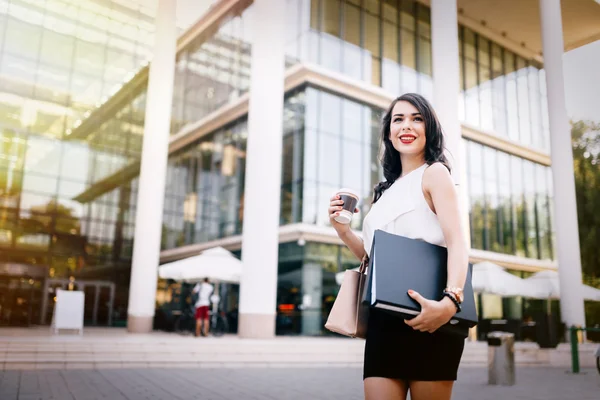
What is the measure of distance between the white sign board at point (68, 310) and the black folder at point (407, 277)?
15.5 m

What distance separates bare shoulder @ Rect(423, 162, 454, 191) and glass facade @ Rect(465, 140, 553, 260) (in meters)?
26.0

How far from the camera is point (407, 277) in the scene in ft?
6.12

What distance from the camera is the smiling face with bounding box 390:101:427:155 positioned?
2248 millimetres

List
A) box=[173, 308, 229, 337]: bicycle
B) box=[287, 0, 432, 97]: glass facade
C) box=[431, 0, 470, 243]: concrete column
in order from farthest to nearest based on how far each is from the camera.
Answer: box=[287, 0, 432, 97]: glass facade → box=[173, 308, 229, 337]: bicycle → box=[431, 0, 470, 243]: concrete column

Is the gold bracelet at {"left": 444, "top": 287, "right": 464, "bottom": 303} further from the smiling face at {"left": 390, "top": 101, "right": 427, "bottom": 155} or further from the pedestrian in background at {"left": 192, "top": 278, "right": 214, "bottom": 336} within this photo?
the pedestrian in background at {"left": 192, "top": 278, "right": 214, "bottom": 336}

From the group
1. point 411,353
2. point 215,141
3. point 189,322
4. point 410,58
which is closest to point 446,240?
point 411,353

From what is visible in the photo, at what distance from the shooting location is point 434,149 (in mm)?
2254

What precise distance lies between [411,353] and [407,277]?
13.4 inches

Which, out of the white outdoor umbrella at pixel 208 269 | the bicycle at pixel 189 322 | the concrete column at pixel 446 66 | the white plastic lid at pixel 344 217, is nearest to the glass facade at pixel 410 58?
the concrete column at pixel 446 66

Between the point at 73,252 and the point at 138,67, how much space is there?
9.66 metres

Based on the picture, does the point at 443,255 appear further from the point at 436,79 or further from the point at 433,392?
the point at 436,79

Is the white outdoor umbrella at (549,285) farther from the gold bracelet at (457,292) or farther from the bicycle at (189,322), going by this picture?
the gold bracelet at (457,292)

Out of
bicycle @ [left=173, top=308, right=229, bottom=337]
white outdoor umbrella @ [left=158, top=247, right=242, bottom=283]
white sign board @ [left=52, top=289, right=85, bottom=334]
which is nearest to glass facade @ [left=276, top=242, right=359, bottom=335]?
bicycle @ [left=173, top=308, right=229, bottom=337]

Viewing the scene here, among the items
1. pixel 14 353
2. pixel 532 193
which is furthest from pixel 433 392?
pixel 532 193
